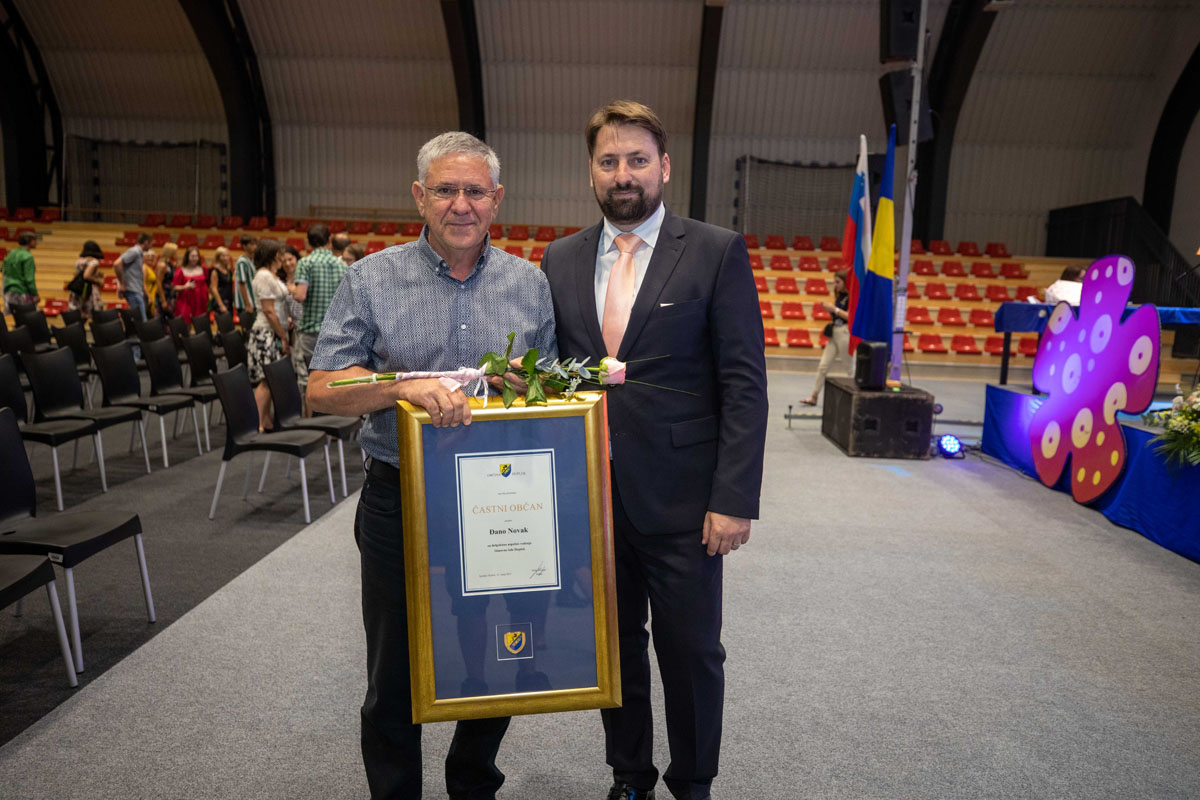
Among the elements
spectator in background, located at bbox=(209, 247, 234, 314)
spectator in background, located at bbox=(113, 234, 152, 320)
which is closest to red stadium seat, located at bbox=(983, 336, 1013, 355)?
spectator in background, located at bbox=(209, 247, 234, 314)

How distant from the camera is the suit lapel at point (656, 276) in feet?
5.88

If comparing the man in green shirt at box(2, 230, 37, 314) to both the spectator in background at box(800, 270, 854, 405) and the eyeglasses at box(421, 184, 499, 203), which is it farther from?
the eyeglasses at box(421, 184, 499, 203)

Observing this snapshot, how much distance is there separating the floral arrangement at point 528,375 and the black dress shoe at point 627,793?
1110 mm

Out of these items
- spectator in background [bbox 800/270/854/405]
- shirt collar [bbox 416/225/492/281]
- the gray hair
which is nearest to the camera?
the gray hair

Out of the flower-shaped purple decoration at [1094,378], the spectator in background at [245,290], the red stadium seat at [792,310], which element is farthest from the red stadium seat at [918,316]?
A: the spectator in background at [245,290]

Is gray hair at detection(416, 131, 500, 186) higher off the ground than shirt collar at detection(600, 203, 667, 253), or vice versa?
gray hair at detection(416, 131, 500, 186)

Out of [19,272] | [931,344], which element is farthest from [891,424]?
[19,272]

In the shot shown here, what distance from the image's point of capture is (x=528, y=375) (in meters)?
1.54

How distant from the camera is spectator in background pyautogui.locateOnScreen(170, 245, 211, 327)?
10367 mm

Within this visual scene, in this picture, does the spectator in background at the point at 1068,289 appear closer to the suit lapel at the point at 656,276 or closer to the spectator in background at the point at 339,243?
the spectator in background at the point at 339,243

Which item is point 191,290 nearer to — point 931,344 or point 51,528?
point 51,528

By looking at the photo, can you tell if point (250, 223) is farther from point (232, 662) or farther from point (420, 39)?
point (232, 662)

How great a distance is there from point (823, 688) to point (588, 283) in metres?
1.71

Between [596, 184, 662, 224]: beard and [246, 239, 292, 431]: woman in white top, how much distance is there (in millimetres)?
4734
